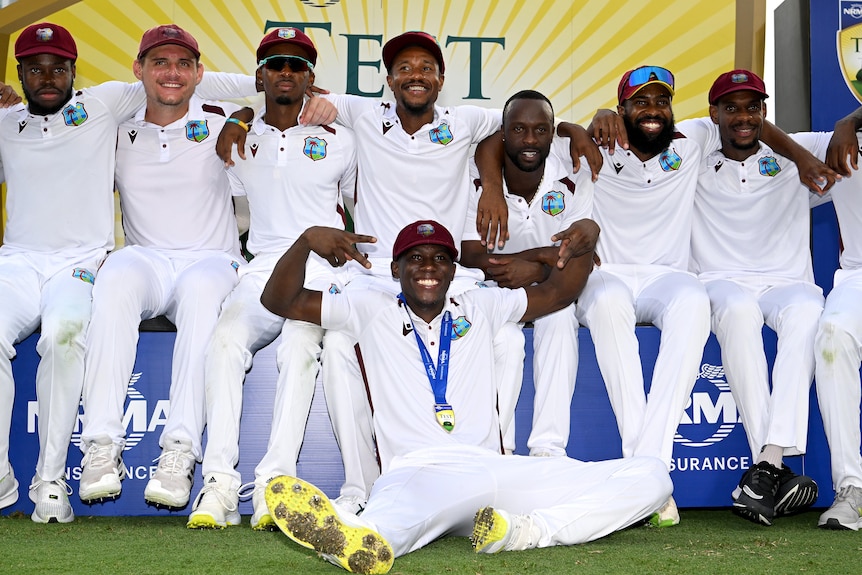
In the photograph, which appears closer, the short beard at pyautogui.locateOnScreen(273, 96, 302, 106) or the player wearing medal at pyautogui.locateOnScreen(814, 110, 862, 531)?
the player wearing medal at pyautogui.locateOnScreen(814, 110, 862, 531)

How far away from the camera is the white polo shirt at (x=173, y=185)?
3.97 metres

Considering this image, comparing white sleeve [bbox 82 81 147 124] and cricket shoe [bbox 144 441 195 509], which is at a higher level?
white sleeve [bbox 82 81 147 124]

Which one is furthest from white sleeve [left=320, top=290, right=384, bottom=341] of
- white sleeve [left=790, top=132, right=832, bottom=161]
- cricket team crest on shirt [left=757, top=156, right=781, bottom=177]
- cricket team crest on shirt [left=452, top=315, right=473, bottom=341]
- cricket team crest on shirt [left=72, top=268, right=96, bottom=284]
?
white sleeve [left=790, top=132, right=832, bottom=161]

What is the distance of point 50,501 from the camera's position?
344 centimetres

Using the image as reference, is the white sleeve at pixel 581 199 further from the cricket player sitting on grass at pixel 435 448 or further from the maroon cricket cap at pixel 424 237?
the maroon cricket cap at pixel 424 237

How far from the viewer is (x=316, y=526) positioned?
2.41m

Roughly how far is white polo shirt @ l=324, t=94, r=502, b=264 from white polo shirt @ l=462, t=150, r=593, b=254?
0.16 metres

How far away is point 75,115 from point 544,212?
1910mm

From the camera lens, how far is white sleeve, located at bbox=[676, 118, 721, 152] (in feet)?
14.0

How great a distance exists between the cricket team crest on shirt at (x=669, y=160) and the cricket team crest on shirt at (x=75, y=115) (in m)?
2.35

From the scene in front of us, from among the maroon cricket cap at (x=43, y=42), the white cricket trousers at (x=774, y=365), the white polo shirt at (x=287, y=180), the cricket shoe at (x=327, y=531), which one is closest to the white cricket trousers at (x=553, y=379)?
the white cricket trousers at (x=774, y=365)

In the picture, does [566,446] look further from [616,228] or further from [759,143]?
[759,143]

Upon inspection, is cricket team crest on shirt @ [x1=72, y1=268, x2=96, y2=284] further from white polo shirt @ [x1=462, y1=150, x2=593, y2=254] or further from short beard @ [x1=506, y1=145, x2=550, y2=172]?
short beard @ [x1=506, y1=145, x2=550, y2=172]

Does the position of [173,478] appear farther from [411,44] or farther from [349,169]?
[411,44]
